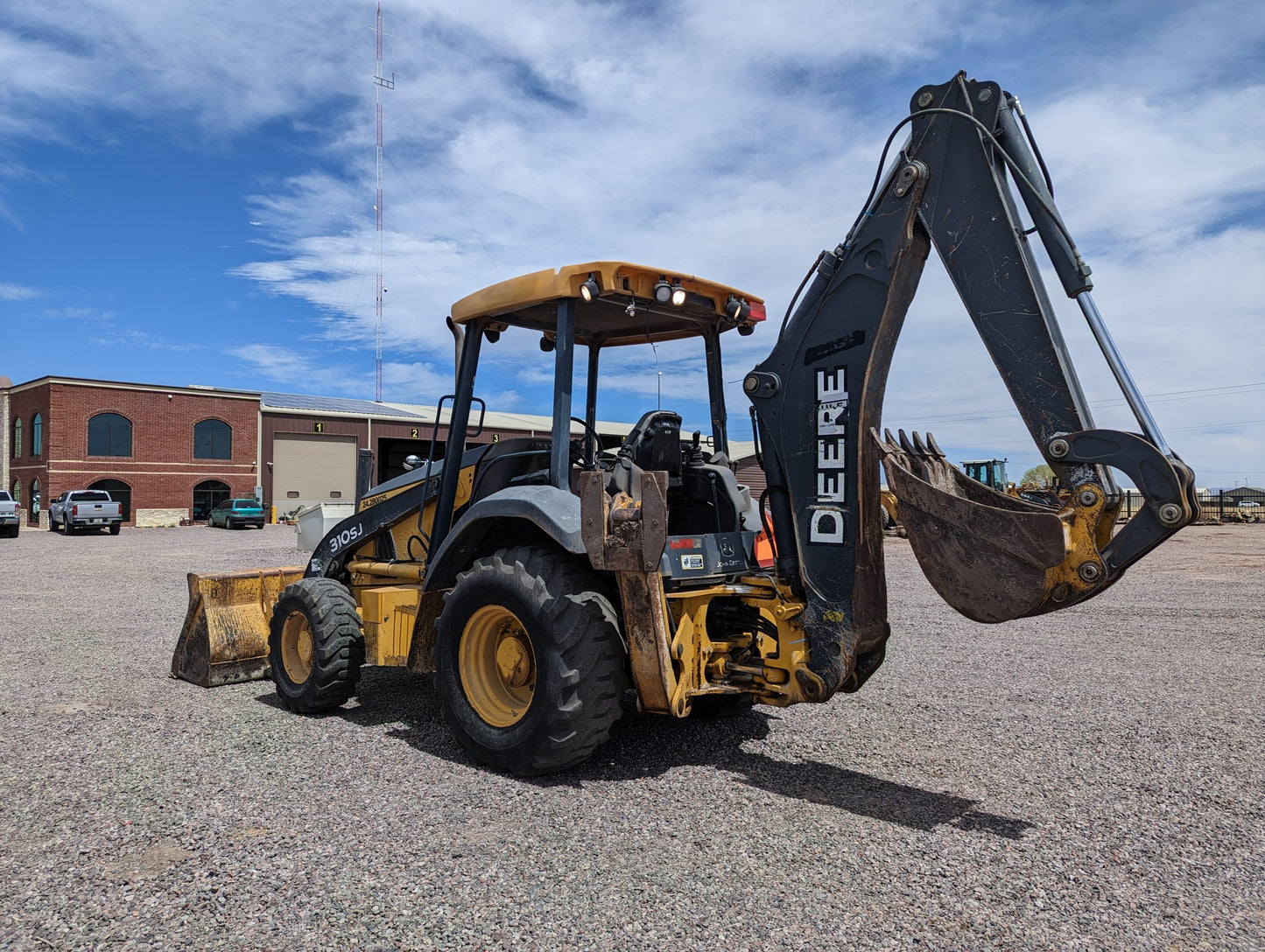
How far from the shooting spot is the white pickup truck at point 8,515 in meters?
29.0

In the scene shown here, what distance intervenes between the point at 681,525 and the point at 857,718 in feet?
6.03

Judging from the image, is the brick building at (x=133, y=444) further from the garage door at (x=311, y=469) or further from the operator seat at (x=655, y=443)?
the operator seat at (x=655, y=443)

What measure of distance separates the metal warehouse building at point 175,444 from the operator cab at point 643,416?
28.2 metres

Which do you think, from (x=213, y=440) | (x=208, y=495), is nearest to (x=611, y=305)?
(x=213, y=440)

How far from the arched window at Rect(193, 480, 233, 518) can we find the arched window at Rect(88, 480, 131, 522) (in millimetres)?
2573

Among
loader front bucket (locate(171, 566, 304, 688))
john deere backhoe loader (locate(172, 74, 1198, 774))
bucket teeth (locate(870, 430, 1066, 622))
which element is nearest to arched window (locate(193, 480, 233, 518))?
loader front bucket (locate(171, 566, 304, 688))

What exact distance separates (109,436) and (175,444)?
8.21ft

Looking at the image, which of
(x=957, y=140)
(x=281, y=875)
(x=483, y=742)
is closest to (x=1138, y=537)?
(x=957, y=140)

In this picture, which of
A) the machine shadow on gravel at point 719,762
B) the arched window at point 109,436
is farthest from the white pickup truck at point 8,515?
the machine shadow on gravel at point 719,762

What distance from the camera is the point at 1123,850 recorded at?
377 cm

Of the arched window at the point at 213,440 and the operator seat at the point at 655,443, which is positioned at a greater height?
the arched window at the point at 213,440

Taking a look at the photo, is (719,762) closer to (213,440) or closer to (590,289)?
(590,289)

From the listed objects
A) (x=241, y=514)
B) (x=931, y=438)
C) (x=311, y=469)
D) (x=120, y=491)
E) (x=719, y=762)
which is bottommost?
(x=719, y=762)

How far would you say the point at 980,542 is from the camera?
12.4 ft
